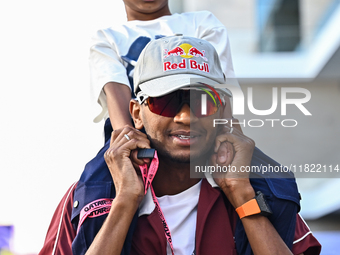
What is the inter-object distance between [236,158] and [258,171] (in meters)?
0.13

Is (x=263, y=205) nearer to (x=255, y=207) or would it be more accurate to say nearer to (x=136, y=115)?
(x=255, y=207)

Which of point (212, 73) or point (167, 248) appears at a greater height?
point (212, 73)

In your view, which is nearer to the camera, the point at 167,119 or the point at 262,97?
the point at 167,119

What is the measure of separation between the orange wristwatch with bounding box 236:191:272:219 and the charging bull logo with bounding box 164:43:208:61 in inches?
26.9

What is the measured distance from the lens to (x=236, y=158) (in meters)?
2.03

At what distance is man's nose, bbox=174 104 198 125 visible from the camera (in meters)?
1.98

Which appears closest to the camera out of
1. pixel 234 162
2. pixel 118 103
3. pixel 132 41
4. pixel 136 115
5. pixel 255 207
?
pixel 255 207

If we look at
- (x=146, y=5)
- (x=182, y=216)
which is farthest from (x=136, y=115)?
(x=146, y=5)

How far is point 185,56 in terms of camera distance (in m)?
2.08

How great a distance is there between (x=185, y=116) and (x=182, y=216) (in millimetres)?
456

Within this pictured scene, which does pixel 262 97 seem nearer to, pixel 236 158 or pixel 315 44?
pixel 315 44

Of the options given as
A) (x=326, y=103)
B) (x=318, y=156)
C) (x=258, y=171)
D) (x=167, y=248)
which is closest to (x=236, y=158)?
(x=258, y=171)

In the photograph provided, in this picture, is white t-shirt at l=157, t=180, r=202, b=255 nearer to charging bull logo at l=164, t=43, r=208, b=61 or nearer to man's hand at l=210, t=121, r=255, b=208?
man's hand at l=210, t=121, r=255, b=208

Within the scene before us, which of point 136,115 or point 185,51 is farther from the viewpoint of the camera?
point 136,115
